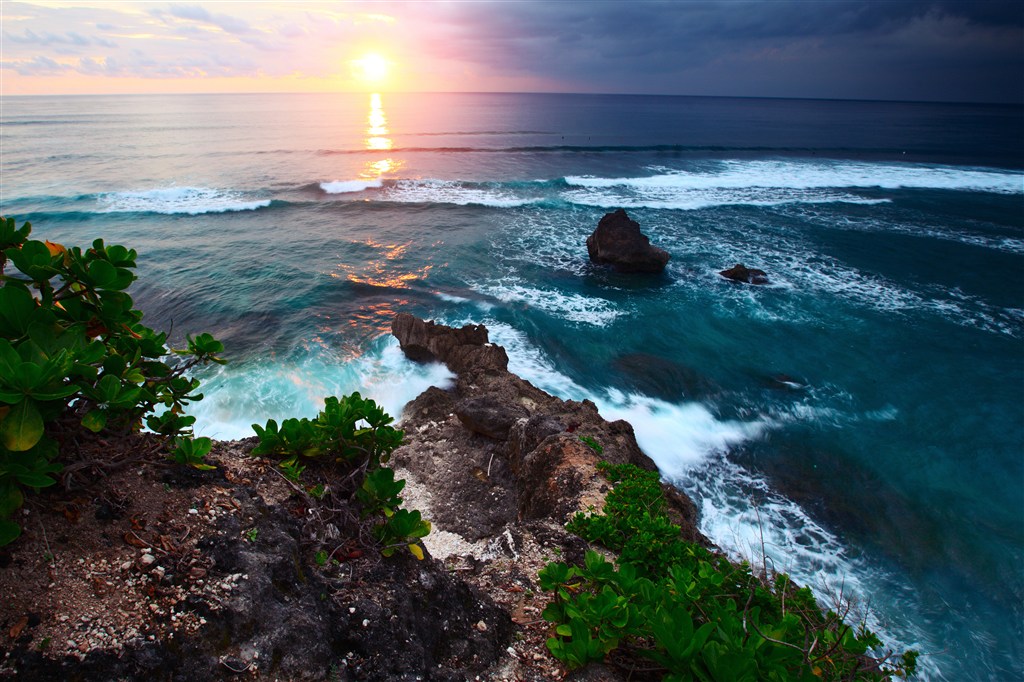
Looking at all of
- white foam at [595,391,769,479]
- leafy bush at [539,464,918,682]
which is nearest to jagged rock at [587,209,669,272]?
white foam at [595,391,769,479]

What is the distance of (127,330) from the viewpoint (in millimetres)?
2922

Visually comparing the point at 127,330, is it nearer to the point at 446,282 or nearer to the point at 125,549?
the point at 125,549

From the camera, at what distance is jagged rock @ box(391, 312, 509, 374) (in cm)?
1066

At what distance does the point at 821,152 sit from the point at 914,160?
8012 millimetres

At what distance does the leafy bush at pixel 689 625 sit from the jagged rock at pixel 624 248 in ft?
49.4

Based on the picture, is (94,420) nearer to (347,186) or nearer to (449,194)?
(449,194)

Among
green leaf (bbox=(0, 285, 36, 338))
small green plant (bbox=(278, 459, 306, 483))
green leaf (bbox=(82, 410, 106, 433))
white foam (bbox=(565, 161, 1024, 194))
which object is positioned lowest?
white foam (bbox=(565, 161, 1024, 194))

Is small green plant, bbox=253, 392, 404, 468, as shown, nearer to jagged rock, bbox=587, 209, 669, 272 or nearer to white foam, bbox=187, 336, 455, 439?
white foam, bbox=187, 336, 455, 439

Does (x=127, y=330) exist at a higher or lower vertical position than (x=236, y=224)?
higher

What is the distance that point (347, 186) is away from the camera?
1243 inches

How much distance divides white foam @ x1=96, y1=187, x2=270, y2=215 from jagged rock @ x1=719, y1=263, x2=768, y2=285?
23.0 meters

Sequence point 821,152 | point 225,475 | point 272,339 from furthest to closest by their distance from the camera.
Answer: point 821,152 → point 272,339 → point 225,475

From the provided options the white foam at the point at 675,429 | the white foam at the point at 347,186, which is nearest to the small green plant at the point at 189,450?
the white foam at the point at 675,429

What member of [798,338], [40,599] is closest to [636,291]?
[798,338]
